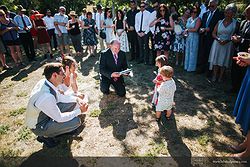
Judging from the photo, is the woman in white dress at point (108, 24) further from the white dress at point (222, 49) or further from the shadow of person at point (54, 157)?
the shadow of person at point (54, 157)

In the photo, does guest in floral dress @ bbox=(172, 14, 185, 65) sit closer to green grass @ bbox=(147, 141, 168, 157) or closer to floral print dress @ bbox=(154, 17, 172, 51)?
floral print dress @ bbox=(154, 17, 172, 51)

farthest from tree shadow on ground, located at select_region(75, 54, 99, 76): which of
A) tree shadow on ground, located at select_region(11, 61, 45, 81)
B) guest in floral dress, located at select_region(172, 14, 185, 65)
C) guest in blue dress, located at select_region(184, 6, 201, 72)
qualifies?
guest in blue dress, located at select_region(184, 6, 201, 72)

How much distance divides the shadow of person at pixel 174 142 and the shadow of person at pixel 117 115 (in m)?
0.58

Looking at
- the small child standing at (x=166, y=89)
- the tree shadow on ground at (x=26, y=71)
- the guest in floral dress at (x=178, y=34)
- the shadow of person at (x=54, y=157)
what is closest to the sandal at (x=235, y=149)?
the small child standing at (x=166, y=89)

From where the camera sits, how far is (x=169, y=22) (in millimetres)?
7074

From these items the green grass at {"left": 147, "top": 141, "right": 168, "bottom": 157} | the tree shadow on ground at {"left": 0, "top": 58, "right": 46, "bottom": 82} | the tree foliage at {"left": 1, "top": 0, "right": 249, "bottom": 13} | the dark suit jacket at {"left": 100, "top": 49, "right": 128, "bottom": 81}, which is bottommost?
the green grass at {"left": 147, "top": 141, "right": 168, "bottom": 157}

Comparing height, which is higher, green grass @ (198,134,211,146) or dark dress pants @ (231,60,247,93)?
dark dress pants @ (231,60,247,93)

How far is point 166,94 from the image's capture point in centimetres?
424

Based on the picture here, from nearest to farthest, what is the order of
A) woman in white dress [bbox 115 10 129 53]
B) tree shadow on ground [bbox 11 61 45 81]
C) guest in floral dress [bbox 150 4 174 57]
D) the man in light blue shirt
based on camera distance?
guest in floral dress [bbox 150 4 174 57] → tree shadow on ground [bbox 11 61 45 81] → the man in light blue shirt → woman in white dress [bbox 115 10 129 53]

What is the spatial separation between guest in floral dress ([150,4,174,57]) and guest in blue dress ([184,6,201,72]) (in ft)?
1.89

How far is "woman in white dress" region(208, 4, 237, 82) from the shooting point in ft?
18.3

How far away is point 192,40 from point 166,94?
10.5ft

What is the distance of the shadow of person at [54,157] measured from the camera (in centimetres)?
352

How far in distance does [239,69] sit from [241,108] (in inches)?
92.3
